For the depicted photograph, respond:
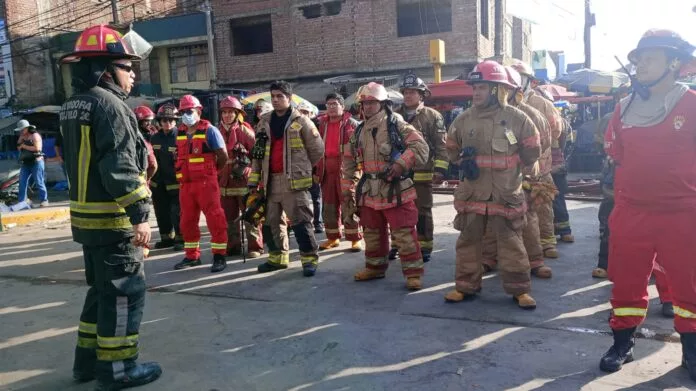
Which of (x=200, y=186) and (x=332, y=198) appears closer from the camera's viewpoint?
(x=200, y=186)

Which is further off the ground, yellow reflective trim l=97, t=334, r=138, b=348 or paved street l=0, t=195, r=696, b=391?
yellow reflective trim l=97, t=334, r=138, b=348

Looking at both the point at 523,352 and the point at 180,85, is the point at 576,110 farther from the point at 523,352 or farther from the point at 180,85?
the point at 180,85

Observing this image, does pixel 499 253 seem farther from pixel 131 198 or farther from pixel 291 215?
pixel 131 198

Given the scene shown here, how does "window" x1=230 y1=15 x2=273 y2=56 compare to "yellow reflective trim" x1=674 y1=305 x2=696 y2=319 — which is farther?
"window" x1=230 y1=15 x2=273 y2=56

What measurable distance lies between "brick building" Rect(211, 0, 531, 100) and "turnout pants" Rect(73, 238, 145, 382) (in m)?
15.6

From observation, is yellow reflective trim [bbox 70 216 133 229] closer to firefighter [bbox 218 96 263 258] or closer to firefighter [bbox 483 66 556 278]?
firefighter [bbox 483 66 556 278]

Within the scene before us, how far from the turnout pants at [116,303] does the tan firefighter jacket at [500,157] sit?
2640mm

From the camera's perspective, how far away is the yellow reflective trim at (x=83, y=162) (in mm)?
3131

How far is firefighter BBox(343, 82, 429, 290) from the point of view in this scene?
508 centimetres

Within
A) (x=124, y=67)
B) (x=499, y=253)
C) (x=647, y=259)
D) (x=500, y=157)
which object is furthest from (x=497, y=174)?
(x=124, y=67)

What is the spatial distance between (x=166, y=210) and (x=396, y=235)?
13.1 ft

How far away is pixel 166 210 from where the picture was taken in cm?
773

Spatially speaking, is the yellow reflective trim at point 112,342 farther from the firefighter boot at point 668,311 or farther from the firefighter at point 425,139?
the firefighter boot at point 668,311

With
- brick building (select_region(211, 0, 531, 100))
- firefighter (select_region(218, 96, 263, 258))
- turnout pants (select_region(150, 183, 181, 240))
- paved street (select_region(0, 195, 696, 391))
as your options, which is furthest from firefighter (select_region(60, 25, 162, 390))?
brick building (select_region(211, 0, 531, 100))
